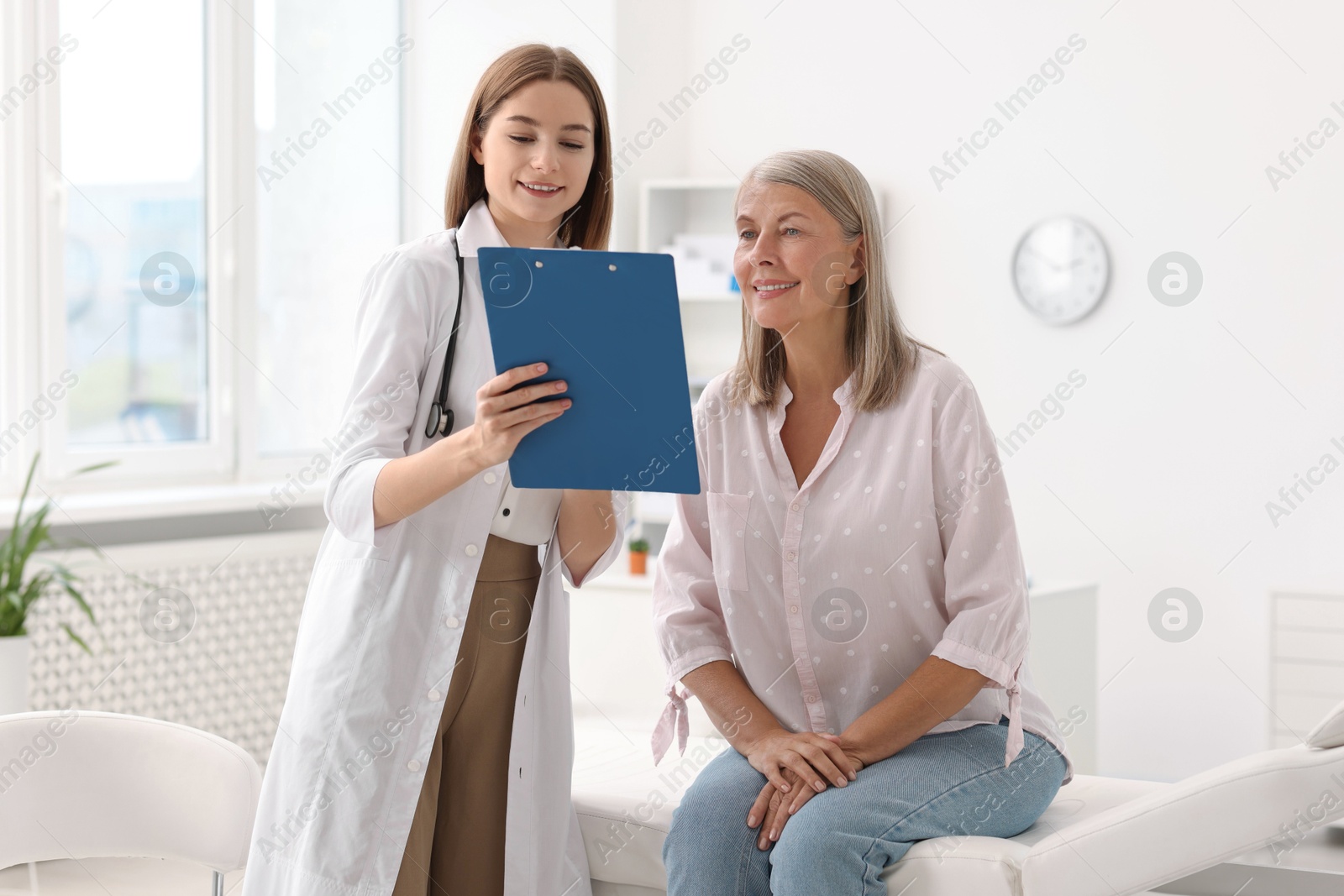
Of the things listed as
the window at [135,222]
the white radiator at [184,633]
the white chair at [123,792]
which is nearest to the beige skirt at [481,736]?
the white chair at [123,792]

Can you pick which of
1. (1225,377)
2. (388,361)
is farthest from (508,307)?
(1225,377)

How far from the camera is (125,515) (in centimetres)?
347

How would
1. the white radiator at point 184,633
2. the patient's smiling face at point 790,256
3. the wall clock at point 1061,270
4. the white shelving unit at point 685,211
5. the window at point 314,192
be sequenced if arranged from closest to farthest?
the patient's smiling face at point 790,256 → the white radiator at point 184,633 → the window at point 314,192 → the wall clock at point 1061,270 → the white shelving unit at point 685,211

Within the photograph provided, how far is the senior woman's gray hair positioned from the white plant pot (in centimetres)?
212

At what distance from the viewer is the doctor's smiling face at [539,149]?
1472 millimetres

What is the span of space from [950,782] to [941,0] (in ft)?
12.0

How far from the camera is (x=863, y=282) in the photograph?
1.71 metres

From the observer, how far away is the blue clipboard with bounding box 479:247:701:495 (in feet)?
4.13

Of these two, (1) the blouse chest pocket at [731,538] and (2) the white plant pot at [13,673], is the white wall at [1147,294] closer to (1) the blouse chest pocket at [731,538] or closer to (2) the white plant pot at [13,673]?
(1) the blouse chest pocket at [731,538]

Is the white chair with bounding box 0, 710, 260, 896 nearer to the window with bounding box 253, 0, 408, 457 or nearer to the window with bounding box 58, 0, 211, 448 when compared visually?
the window with bounding box 58, 0, 211, 448

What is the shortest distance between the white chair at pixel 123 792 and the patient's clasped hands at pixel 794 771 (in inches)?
25.0

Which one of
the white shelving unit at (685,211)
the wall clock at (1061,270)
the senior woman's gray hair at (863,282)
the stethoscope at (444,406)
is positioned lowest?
the stethoscope at (444,406)

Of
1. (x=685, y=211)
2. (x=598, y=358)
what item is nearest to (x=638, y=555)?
(x=685, y=211)

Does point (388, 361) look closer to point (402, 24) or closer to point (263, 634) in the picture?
point (263, 634)
